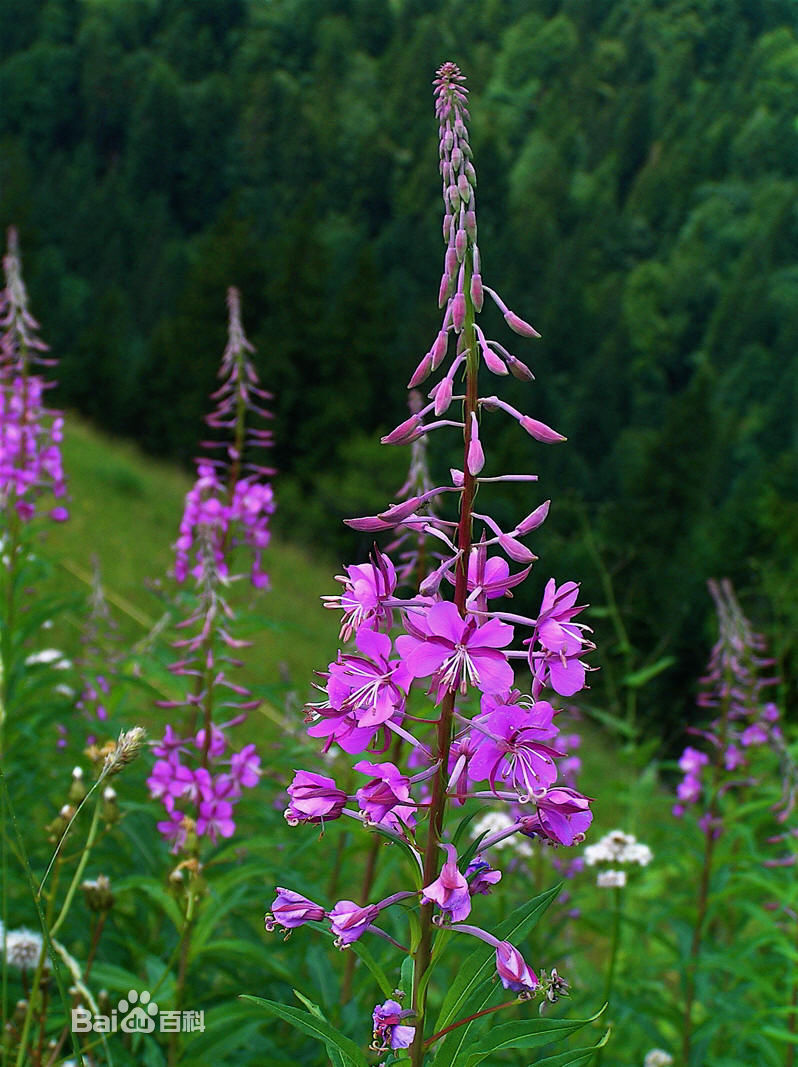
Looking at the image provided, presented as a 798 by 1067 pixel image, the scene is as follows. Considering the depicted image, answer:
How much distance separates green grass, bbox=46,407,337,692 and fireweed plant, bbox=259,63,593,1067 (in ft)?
23.3

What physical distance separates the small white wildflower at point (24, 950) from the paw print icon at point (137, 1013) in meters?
0.24

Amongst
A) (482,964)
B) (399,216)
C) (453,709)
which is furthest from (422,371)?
(399,216)

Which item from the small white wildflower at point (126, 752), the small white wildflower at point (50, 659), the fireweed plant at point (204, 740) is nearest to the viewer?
the small white wildflower at point (126, 752)

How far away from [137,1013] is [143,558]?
11753 mm

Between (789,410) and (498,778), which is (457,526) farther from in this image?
(789,410)

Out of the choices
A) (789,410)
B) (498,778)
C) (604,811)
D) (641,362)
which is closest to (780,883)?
(498,778)

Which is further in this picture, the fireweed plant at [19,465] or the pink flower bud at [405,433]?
the fireweed plant at [19,465]

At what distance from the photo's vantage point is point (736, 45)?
62250 mm

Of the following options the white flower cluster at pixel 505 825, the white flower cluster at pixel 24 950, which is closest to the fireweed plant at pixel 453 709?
the white flower cluster at pixel 24 950

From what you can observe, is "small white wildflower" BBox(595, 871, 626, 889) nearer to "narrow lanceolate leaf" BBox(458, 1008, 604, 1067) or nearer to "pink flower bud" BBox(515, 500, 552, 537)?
"narrow lanceolate leaf" BBox(458, 1008, 604, 1067)

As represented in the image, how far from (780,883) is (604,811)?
6.61 meters
